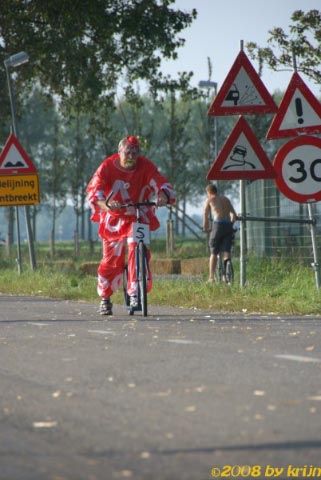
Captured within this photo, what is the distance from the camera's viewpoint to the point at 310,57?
31.5 m

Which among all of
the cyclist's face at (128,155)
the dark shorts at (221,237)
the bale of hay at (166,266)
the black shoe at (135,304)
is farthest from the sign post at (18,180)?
the black shoe at (135,304)

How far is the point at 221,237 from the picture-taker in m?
22.7

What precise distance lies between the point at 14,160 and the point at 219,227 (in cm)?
404

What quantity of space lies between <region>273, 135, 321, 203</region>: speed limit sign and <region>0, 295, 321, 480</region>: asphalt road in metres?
2.62

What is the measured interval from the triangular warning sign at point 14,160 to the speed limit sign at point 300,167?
10234 millimetres

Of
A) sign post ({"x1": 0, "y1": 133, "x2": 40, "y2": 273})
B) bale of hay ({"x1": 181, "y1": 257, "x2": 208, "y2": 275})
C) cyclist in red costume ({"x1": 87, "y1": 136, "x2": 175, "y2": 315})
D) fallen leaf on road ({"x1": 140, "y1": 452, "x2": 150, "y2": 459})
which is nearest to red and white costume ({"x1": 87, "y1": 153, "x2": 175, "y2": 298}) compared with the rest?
cyclist in red costume ({"x1": 87, "y1": 136, "x2": 175, "y2": 315})

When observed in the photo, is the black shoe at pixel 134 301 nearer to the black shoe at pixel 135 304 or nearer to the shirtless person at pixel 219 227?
the black shoe at pixel 135 304

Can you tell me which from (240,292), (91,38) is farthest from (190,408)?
(91,38)

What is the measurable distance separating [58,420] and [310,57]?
2583cm

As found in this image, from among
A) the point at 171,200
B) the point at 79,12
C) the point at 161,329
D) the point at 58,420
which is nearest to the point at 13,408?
the point at 58,420

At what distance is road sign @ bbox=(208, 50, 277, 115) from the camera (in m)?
15.4

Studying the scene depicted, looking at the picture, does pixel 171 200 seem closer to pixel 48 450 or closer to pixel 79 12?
pixel 48 450

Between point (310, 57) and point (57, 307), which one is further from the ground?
point (310, 57)

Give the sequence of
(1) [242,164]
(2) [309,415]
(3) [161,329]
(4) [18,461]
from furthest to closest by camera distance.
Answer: (1) [242,164] < (3) [161,329] < (2) [309,415] < (4) [18,461]
